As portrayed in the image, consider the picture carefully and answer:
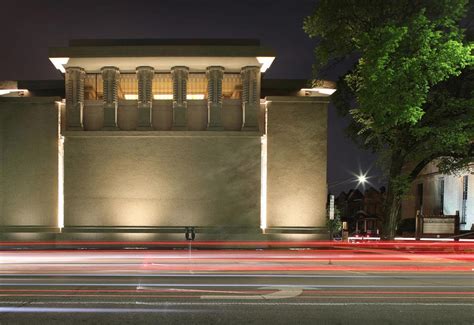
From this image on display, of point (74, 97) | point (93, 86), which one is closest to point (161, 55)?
point (93, 86)

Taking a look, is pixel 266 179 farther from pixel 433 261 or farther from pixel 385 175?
pixel 433 261

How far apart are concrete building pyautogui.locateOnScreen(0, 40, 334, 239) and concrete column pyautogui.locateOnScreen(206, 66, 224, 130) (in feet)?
0.18

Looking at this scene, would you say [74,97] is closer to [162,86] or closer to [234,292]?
[162,86]

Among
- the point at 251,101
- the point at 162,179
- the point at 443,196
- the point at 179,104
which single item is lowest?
the point at 443,196

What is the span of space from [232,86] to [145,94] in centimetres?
494

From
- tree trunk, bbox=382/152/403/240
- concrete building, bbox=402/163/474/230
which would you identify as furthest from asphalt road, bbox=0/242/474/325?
concrete building, bbox=402/163/474/230

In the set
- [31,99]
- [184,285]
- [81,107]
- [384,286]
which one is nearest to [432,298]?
[384,286]

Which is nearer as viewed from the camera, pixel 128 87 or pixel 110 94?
pixel 110 94

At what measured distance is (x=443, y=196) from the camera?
155ft

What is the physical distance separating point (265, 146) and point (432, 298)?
16.2 m

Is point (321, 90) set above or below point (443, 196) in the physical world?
above

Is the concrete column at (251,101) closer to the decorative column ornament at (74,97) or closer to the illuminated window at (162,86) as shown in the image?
the illuminated window at (162,86)

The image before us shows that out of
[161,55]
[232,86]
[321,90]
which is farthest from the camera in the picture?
[321,90]

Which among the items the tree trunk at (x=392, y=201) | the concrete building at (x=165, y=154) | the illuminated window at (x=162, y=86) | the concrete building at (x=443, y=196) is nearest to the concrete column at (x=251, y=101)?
the concrete building at (x=165, y=154)
